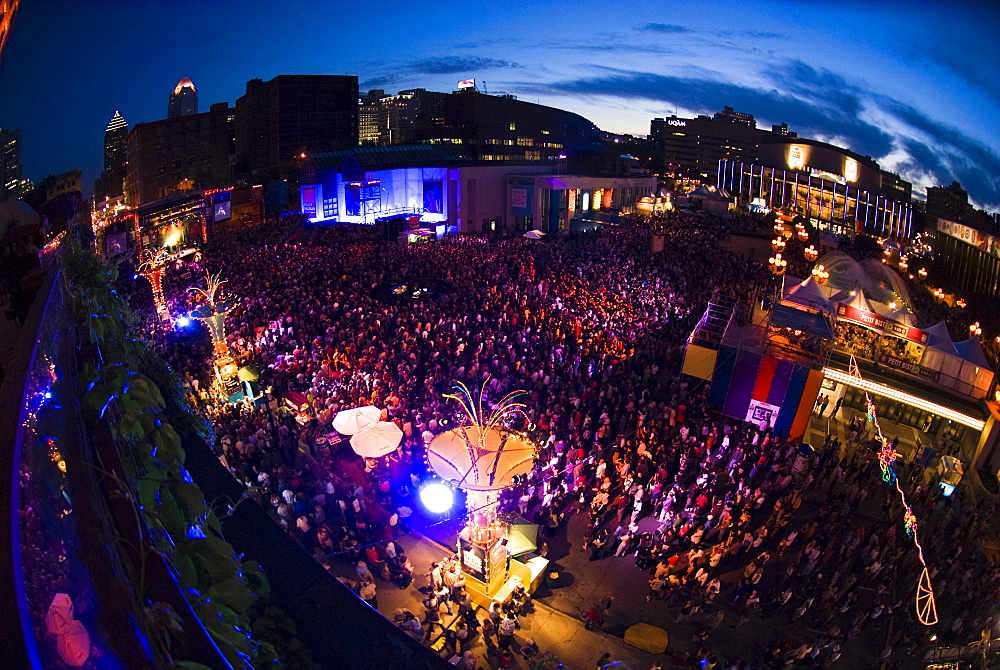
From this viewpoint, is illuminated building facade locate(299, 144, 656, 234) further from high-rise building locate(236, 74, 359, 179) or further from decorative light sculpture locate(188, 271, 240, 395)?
high-rise building locate(236, 74, 359, 179)

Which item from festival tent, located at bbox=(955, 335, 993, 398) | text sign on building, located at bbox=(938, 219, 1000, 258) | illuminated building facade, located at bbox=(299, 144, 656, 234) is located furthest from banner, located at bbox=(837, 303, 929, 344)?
illuminated building facade, located at bbox=(299, 144, 656, 234)

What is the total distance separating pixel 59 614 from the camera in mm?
1768

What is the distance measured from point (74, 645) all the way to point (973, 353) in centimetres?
2087

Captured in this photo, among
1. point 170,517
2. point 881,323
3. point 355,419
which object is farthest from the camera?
point 881,323

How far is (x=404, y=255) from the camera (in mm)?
28359

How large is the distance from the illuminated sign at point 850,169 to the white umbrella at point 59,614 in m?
72.3

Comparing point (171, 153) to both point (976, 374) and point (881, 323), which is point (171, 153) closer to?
point (881, 323)

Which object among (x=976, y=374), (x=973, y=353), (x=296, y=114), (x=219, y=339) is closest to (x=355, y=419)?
(x=219, y=339)

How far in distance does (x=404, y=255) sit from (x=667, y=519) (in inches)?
788

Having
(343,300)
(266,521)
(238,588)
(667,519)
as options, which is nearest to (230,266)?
(343,300)

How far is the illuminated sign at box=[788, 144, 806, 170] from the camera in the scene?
6588 cm

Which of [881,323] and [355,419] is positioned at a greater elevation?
[881,323]

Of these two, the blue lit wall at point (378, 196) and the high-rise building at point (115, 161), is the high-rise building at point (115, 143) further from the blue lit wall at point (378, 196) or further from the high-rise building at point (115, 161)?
the blue lit wall at point (378, 196)

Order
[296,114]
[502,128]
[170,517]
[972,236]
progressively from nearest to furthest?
[170,517] < [972,236] < [502,128] < [296,114]
